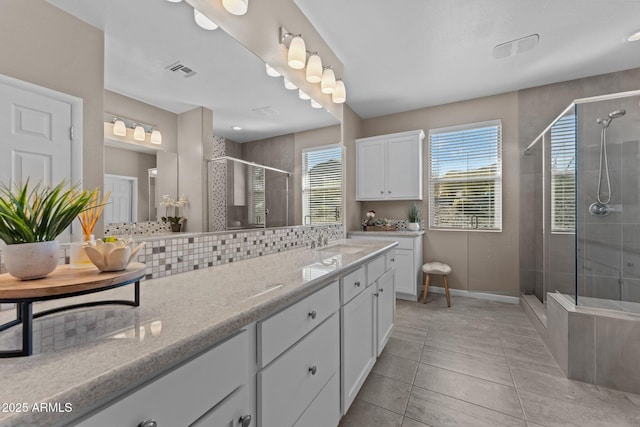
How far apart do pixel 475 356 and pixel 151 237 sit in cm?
235

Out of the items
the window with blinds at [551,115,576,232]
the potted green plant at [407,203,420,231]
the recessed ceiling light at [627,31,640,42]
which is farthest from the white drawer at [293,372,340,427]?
the recessed ceiling light at [627,31,640,42]

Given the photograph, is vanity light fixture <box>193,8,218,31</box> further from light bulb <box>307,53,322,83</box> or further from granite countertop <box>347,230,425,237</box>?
granite countertop <box>347,230,425,237</box>

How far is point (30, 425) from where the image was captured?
0.35 metres

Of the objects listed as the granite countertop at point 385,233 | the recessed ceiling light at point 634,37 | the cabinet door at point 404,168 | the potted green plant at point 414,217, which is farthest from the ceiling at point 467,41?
the granite countertop at point 385,233

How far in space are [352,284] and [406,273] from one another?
2.12 m

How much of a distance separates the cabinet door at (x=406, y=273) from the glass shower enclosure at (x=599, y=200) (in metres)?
1.28

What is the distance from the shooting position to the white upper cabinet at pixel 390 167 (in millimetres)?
3516

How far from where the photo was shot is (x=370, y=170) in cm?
377

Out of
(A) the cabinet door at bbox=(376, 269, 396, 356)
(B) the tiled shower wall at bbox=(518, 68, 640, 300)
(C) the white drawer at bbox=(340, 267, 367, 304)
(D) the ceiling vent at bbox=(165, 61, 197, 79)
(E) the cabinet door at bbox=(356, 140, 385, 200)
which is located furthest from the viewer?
(E) the cabinet door at bbox=(356, 140, 385, 200)

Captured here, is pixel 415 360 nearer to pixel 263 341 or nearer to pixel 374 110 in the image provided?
pixel 263 341

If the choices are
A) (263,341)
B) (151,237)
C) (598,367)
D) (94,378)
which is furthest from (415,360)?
(94,378)

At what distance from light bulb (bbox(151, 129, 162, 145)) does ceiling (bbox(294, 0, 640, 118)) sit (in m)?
1.62

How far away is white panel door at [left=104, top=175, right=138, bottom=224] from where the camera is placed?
3.05ft

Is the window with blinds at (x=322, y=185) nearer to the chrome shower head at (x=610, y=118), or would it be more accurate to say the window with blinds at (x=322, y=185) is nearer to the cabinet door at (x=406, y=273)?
the cabinet door at (x=406, y=273)
